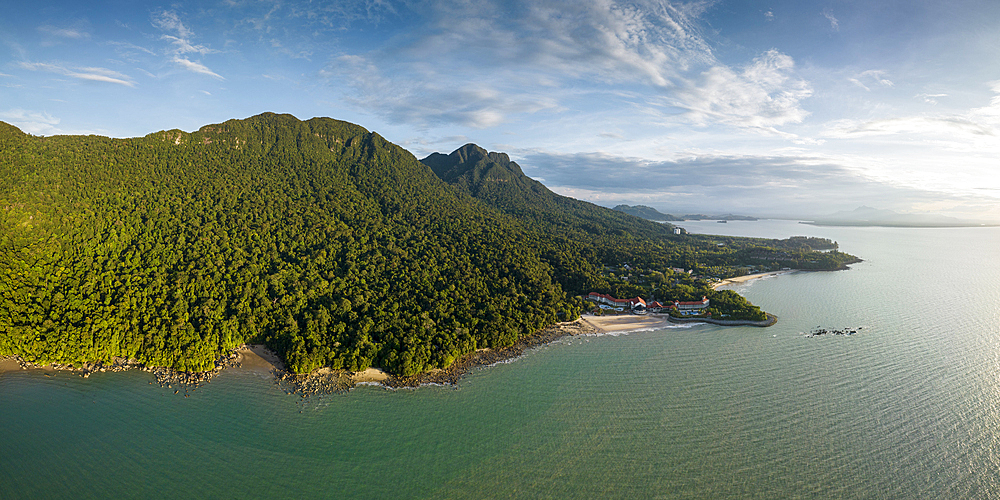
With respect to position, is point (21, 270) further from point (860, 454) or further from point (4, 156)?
point (860, 454)

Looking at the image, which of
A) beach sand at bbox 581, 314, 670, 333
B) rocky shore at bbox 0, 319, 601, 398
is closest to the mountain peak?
beach sand at bbox 581, 314, 670, 333

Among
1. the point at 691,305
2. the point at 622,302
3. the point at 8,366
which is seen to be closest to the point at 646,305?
the point at 622,302

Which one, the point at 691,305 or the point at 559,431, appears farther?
the point at 691,305

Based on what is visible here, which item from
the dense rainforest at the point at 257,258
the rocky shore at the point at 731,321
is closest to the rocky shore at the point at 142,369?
the dense rainforest at the point at 257,258

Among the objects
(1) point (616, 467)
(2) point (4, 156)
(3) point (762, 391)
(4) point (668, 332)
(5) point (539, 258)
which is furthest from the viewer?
(5) point (539, 258)

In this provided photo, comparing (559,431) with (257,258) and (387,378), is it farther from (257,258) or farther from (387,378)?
(257,258)

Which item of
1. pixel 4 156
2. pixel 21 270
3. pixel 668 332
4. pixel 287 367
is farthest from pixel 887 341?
pixel 4 156

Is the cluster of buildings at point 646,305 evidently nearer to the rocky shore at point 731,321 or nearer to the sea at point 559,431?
the rocky shore at point 731,321
